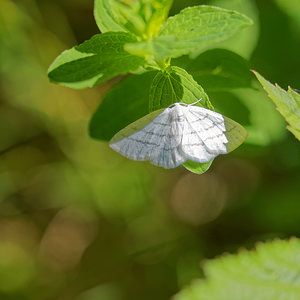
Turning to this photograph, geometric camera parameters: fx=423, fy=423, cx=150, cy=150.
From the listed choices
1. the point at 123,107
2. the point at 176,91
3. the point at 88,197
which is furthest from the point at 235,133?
the point at 88,197

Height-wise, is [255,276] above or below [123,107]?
below

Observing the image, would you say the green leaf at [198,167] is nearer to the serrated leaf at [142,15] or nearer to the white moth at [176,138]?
the white moth at [176,138]

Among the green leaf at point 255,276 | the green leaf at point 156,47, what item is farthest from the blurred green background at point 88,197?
→ the green leaf at point 156,47

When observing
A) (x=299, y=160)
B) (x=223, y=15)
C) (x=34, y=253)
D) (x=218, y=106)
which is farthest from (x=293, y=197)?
(x=34, y=253)

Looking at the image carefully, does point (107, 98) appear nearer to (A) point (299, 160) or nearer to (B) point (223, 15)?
(B) point (223, 15)

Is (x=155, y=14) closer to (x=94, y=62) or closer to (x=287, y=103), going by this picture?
(x=94, y=62)

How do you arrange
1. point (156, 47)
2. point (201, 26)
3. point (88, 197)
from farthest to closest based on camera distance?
point (88, 197) < point (201, 26) < point (156, 47)
